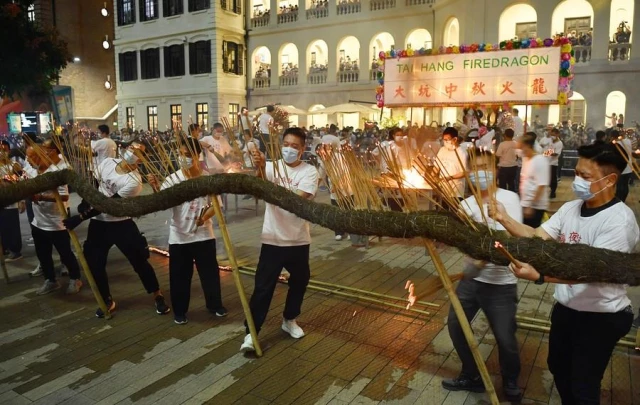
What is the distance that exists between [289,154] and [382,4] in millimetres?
19917

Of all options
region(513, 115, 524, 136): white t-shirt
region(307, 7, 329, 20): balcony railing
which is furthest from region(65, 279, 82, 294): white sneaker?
region(307, 7, 329, 20): balcony railing

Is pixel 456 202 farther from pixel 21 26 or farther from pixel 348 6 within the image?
pixel 348 6

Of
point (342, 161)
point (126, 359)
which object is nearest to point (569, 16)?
point (342, 161)

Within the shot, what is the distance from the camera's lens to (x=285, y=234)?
147 inches

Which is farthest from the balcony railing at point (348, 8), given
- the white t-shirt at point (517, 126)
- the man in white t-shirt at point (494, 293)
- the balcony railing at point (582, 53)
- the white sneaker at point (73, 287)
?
the man in white t-shirt at point (494, 293)

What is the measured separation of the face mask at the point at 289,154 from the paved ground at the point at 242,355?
4.76ft

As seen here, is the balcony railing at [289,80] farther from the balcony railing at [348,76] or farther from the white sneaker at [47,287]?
the white sneaker at [47,287]

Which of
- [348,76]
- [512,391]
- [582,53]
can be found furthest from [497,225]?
[348,76]

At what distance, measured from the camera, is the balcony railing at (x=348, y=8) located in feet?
73.3

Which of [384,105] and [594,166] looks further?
[384,105]

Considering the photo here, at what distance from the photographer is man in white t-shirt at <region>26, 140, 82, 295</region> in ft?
16.9

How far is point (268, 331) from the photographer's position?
4.21 m

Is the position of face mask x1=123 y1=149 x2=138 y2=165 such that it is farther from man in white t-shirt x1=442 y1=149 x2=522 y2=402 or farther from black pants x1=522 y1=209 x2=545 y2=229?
black pants x1=522 y1=209 x2=545 y2=229

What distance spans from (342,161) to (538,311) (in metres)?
2.48
